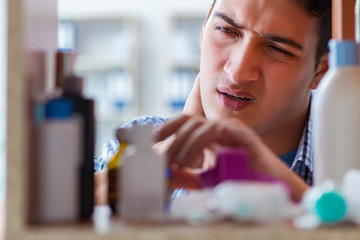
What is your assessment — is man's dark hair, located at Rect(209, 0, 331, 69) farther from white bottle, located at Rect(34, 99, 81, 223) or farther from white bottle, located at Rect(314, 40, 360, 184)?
white bottle, located at Rect(34, 99, 81, 223)

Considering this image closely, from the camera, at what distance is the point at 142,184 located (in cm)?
74

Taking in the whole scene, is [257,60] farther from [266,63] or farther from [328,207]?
[328,207]

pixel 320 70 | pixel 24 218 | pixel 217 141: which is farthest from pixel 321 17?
pixel 24 218

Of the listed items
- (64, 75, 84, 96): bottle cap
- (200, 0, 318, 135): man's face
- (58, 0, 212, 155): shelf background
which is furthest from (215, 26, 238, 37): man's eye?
(58, 0, 212, 155): shelf background

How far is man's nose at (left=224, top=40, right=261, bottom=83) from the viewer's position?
128cm

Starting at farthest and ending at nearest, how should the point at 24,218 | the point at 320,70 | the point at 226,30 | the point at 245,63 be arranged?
the point at 320,70 < the point at 226,30 < the point at 245,63 < the point at 24,218

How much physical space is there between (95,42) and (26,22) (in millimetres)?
4262

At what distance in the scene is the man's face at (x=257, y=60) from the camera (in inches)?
52.0

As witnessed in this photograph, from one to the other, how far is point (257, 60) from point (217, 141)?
528 millimetres

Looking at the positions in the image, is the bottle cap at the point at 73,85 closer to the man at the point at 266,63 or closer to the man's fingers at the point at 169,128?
the man's fingers at the point at 169,128

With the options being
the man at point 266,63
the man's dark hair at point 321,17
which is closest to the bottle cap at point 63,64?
the man at point 266,63

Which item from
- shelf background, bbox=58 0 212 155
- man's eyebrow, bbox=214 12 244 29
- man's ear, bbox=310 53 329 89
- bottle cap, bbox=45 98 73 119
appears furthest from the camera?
shelf background, bbox=58 0 212 155

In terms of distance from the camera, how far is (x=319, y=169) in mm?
850

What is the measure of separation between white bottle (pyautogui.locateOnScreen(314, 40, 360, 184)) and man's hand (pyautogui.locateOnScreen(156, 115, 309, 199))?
0.07m
